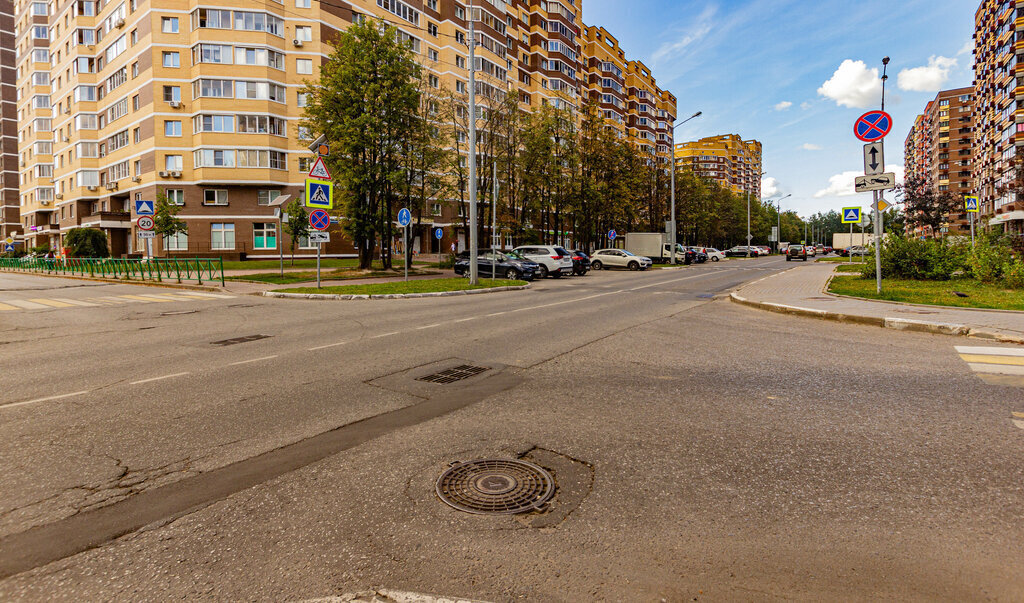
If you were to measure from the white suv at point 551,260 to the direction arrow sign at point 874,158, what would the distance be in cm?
1739

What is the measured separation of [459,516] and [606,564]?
0.83 meters

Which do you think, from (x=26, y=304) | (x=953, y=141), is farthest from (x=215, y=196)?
(x=953, y=141)

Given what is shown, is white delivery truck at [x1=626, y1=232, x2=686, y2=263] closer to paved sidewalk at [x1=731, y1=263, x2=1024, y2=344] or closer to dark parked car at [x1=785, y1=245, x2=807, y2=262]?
dark parked car at [x1=785, y1=245, x2=807, y2=262]

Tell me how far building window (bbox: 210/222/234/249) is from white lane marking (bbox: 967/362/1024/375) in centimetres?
4813

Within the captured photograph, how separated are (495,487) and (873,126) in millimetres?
14171

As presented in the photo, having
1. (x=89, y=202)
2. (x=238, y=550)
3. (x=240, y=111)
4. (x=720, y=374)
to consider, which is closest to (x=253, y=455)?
(x=238, y=550)

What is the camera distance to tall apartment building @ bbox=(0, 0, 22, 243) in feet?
267

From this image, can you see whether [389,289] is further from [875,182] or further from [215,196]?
[215,196]

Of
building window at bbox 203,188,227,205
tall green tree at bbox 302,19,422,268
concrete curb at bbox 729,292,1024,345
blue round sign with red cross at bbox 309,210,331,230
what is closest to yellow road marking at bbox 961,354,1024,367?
concrete curb at bbox 729,292,1024,345

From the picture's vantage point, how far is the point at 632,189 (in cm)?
5288

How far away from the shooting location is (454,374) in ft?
20.9

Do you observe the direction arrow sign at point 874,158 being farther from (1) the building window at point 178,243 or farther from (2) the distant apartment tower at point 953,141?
(2) the distant apartment tower at point 953,141

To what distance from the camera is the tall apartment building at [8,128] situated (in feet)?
267

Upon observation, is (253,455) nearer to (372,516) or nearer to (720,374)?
(372,516)
